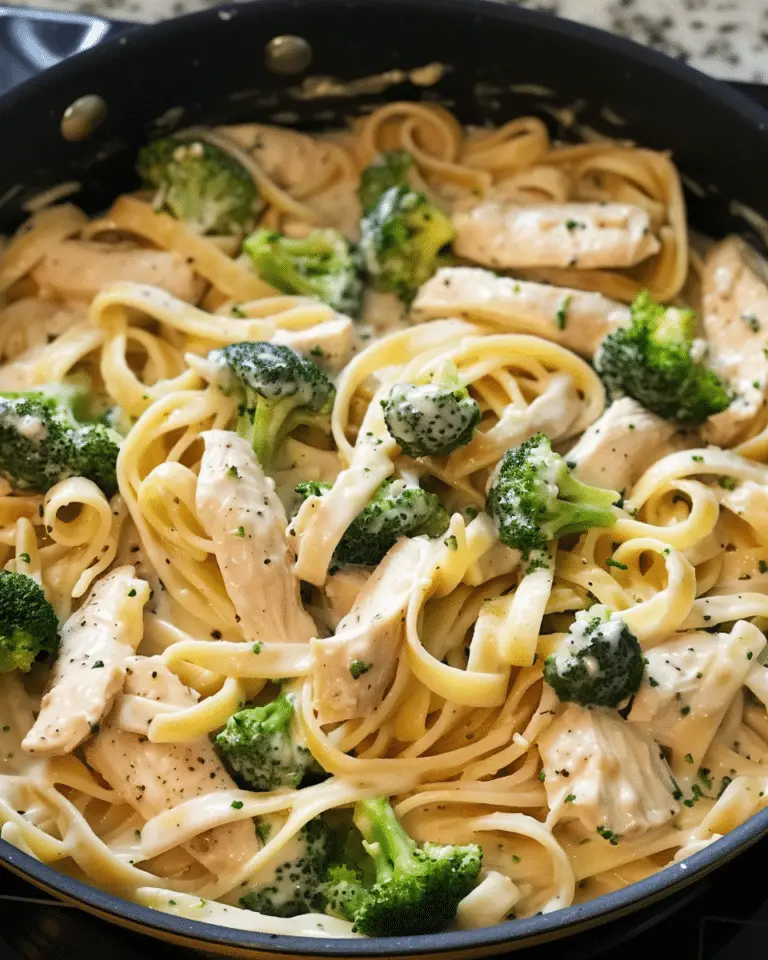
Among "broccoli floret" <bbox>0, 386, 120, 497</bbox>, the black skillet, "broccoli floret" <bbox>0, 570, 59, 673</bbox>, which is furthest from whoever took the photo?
the black skillet

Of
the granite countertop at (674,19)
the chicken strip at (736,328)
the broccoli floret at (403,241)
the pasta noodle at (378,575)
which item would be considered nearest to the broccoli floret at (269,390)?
the pasta noodle at (378,575)

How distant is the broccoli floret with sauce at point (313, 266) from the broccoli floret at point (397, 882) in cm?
146

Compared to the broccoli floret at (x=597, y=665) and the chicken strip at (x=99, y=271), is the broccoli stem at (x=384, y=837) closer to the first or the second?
the broccoli floret at (x=597, y=665)

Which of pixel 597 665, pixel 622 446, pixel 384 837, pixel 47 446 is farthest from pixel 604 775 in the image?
pixel 47 446

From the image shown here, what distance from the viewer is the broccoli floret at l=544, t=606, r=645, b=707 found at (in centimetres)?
255

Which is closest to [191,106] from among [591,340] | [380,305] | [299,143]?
[299,143]

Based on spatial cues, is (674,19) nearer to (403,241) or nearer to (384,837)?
(403,241)

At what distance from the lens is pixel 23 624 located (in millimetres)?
2691

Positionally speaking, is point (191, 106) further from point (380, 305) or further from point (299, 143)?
point (380, 305)

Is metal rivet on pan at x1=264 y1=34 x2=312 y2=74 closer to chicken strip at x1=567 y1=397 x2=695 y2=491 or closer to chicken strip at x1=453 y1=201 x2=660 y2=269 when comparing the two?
chicken strip at x1=453 y1=201 x2=660 y2=269

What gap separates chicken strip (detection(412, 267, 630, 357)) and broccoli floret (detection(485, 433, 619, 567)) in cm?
50

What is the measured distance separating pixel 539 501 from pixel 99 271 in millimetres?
1503

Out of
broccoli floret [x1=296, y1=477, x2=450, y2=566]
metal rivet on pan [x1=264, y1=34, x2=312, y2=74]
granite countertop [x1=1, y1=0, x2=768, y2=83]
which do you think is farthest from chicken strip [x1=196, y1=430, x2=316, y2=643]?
granite countertop [x1=1, y1=0, x2=768, y2=83]

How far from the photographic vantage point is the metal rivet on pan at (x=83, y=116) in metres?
3.29
